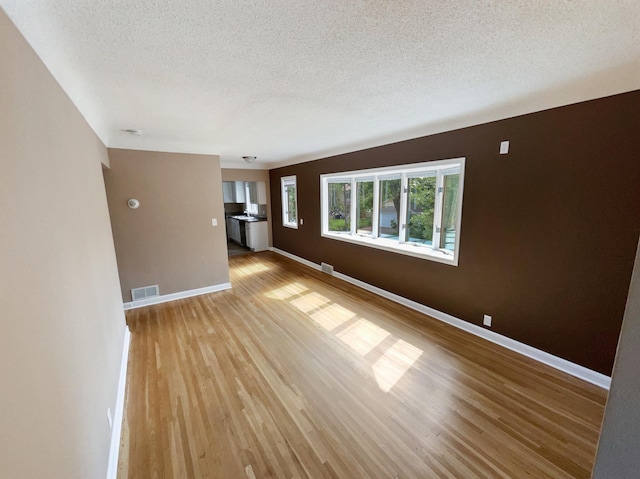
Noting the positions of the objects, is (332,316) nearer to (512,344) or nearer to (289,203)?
(512,344)

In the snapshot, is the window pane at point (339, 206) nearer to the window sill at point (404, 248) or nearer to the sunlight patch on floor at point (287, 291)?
the window sill at point (404, 248)

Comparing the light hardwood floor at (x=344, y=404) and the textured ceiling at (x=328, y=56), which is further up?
the textured ceiling at (x=328, y=56)

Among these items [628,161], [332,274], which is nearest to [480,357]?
[628,161]

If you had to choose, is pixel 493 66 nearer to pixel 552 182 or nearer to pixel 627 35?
pixel 627 35

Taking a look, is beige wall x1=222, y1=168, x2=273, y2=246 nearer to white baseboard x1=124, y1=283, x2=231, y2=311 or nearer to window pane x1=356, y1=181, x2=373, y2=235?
white baseboard x1=124, y1=283, x2=231, y2=311

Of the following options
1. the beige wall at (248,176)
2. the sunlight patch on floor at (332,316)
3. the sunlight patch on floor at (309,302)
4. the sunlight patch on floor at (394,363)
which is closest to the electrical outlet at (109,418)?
the sunlight patch on floor at (394,363)

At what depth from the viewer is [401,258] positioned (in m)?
3.63

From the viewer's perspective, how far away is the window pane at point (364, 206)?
4305 mm

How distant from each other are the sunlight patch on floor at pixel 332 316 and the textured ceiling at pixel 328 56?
2.36 metres

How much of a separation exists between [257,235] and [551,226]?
6.07 m

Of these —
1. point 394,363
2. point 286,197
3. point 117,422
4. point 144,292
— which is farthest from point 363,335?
point 286,197

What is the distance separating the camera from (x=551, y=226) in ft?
7.39

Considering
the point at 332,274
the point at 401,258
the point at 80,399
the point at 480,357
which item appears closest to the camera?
the point at 80,399

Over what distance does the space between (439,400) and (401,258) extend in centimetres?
192
